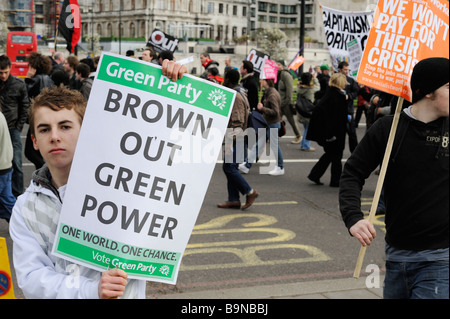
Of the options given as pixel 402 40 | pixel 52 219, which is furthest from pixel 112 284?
pixel 402 40

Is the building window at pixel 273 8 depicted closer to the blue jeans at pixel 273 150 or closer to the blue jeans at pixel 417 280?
the blue jeans at pixel 273 150

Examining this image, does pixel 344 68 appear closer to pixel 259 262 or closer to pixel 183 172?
pixel 259 262

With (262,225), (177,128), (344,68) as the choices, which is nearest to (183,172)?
(177,128)

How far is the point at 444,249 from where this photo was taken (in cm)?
285

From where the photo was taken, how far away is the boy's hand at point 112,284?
213 cm

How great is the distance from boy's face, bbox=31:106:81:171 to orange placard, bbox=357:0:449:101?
198 centimetres

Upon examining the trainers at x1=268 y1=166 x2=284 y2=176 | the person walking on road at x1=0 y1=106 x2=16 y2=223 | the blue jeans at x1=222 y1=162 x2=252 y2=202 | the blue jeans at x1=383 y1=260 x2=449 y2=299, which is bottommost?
the trainers at x1=268 y1=166 x2=284 y2=176

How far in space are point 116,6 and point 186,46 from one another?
3180 cm

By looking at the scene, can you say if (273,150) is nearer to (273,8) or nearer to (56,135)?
(56,135)

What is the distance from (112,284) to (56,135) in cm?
60

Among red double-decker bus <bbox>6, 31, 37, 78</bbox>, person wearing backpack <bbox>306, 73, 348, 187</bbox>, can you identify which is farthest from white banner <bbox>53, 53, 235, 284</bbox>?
red double-decker bus <bbox>6, 31, 37, 78</bbox>

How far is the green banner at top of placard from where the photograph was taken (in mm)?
2344

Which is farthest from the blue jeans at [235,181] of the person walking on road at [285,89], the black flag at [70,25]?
the black flag at [70,25]

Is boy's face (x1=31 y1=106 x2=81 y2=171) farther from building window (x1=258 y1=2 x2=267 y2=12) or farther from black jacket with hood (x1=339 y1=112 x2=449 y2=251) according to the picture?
building window (x1=258 y1=2 x2=267 y2=12)
